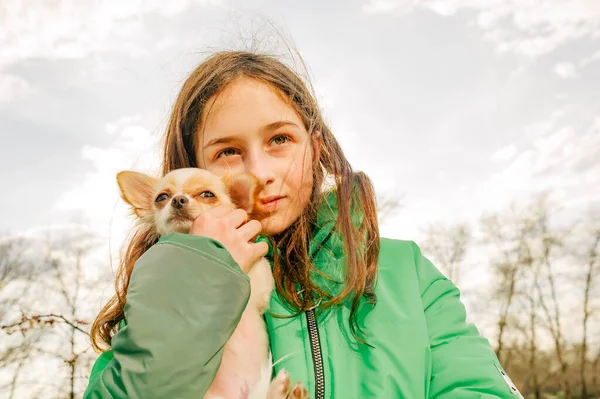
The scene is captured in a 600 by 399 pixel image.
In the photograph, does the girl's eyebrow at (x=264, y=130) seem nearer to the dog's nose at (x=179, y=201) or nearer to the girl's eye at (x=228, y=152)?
the girl's eye at (x=228, y=152)

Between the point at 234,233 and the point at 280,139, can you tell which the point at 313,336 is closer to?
the point at 234,233

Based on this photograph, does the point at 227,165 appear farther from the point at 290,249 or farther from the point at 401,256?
the point at 401,256

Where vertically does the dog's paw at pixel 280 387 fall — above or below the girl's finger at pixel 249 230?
below

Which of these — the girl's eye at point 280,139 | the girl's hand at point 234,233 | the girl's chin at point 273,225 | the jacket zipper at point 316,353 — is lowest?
the jacket zipper at point 316,353

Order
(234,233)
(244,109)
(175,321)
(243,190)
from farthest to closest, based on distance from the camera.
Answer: (244,109), (243,190), (234,233), (175,321)

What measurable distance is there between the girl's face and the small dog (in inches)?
3.6

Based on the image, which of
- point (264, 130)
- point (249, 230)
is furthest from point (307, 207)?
A: point (249, 230)

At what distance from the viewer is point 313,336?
2.29 m

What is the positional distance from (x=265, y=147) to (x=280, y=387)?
1201 mm

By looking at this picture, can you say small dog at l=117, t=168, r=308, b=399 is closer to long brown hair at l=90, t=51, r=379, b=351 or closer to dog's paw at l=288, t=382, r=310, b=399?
dog's paw at l=288, t=382, r=310, b=399

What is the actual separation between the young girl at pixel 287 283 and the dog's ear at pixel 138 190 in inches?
6.9

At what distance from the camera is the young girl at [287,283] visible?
1.78m

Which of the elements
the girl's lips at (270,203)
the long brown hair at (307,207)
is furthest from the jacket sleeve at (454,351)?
the girl's lips at (270,203)

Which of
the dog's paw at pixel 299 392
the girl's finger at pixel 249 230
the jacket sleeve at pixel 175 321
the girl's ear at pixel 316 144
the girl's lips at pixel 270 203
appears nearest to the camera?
the jacket sleeve at pixel 175 321
